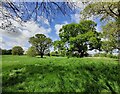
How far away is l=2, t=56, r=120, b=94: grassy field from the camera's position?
609cm

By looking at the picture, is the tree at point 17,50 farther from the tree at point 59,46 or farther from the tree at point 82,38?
the tree at point 59,46

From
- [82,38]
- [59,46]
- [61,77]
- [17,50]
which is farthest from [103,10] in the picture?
[59,46]

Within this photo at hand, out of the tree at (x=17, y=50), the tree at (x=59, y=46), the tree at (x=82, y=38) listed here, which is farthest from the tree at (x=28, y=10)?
the tree at (x=59, y=46)

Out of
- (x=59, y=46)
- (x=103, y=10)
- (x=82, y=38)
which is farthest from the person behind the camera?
(x=59, y=46)

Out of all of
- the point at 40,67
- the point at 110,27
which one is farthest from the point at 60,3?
the point at 110,27

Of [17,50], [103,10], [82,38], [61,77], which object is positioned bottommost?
[61,77]

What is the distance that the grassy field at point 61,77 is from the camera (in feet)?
20.0

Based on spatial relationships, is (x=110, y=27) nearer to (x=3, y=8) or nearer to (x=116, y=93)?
(x=116, y=93)

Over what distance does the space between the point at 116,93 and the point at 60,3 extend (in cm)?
323

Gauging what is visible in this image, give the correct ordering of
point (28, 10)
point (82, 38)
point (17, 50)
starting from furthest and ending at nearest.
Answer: point (82, 38) < point (17, 50) < point (28, 10)

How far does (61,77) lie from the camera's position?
6.65 meters

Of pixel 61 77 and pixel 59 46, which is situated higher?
pixel 59 46

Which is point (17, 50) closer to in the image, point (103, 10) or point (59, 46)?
point (103, 10)

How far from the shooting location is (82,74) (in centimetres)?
710
